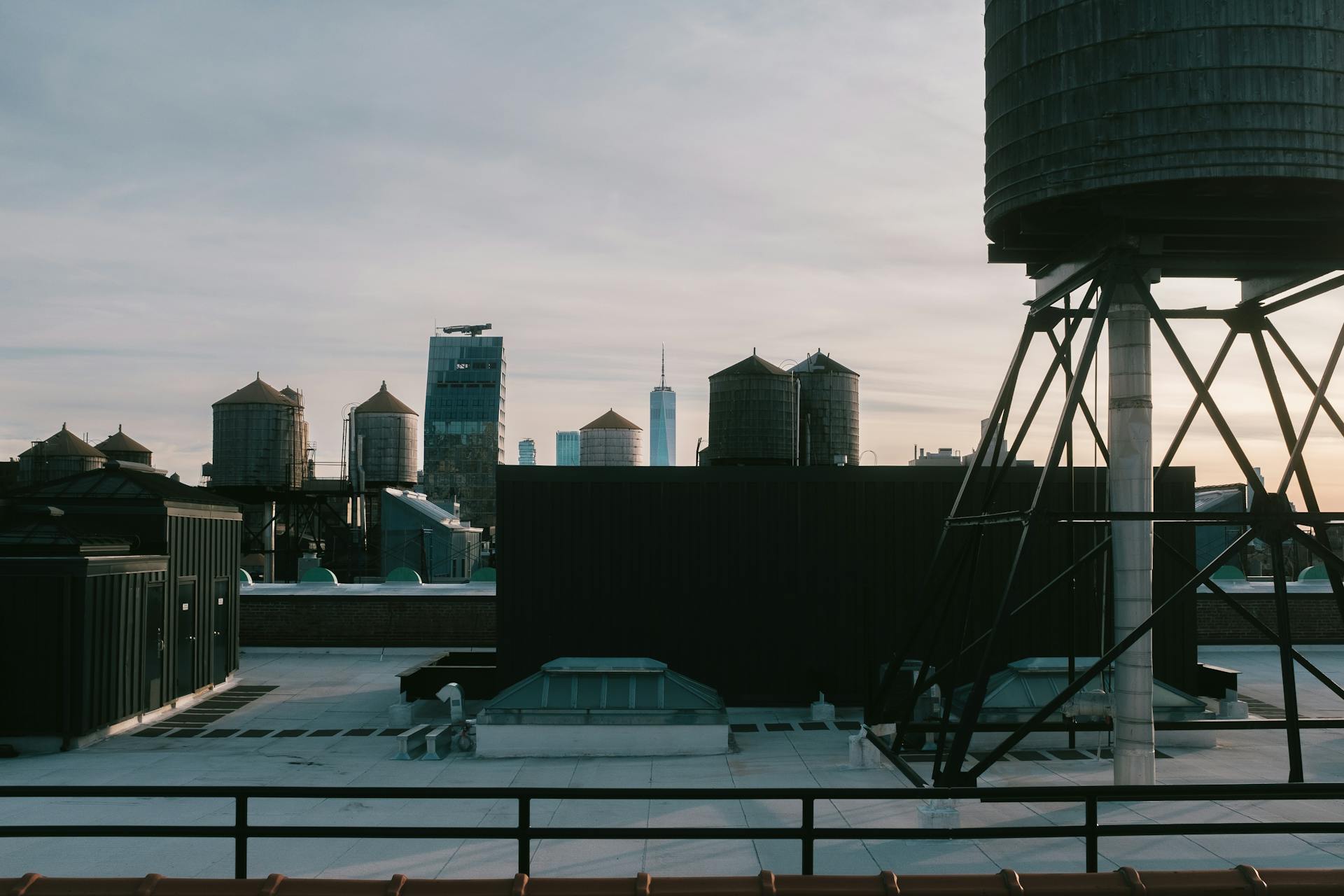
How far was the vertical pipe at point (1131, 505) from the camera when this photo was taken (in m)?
13.6

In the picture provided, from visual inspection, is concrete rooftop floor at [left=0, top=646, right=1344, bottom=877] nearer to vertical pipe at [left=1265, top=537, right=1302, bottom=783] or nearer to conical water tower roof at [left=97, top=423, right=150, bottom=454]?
vertical pipe at [left=1265, top=537, right=1302, bottom=783]

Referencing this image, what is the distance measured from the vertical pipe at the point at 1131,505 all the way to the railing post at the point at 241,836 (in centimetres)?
1068

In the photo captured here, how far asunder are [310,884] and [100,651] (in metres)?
14.2

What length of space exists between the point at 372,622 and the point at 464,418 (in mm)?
84300

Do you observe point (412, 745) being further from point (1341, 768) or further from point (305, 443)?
point (305, 443)

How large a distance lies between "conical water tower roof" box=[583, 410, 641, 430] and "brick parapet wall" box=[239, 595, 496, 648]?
147ft

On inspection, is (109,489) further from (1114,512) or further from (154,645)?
(1114,512)

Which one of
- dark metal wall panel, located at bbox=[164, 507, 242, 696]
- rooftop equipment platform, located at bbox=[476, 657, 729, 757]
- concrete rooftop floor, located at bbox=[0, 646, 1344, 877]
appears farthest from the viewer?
dark metal wall panel, located at bbox=[164, 507, 242, 696]

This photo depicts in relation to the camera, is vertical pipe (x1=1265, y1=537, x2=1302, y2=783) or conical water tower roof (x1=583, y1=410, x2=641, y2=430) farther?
conical water tower roof (x1=583, y1=410, x2=641, y2=430)

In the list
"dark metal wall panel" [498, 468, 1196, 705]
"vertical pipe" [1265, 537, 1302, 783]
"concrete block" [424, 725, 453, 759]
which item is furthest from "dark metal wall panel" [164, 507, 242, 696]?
"vertical pipe" [1265, 537, 1302, 783]

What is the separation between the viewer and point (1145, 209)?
1301cm

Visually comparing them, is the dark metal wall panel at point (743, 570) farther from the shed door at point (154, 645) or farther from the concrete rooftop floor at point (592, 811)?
the shed door at point (154, 645)

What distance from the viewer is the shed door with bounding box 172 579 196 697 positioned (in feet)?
74.2

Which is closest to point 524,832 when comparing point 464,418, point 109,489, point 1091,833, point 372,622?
point 1091,833
